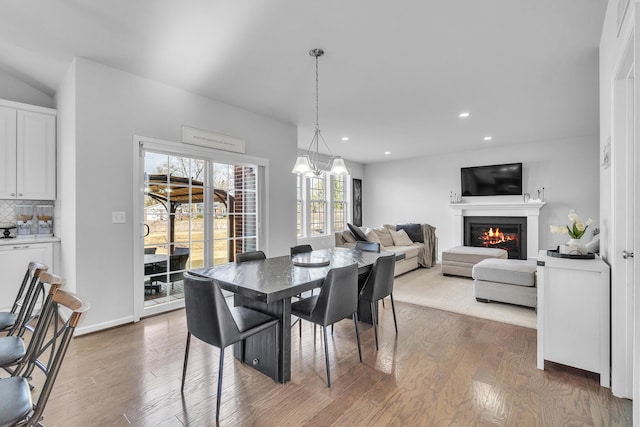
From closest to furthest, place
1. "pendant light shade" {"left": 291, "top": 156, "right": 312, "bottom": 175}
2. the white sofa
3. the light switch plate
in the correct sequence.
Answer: "pendant light shade" {"left": 291, "top": 156, "right": 312, "bottom": 175}
the light switch plate
the white sofa

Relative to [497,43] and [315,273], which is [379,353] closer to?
[315,273]

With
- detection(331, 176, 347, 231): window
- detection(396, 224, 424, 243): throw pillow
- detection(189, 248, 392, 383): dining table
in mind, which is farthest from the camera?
detection(331, 176, 347, 231): window

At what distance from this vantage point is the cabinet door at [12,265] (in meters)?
3.19

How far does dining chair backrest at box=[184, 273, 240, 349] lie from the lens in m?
1.79

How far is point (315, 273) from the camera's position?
2.35 m

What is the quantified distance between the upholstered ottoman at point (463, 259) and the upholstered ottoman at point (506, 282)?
3.50 feet

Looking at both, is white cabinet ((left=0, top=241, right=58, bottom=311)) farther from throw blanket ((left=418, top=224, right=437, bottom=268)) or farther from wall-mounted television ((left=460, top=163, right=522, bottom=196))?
wall-mounted television ((left=460, top=163, right=522, bottom=196))

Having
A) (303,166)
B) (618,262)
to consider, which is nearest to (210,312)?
(303,166)

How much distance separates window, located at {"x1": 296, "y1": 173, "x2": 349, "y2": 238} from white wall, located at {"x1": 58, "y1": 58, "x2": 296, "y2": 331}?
3.71 meters

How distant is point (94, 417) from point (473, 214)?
735 centimetres

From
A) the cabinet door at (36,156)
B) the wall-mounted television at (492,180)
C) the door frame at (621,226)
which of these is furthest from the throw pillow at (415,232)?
the cabinet door at (36,156)

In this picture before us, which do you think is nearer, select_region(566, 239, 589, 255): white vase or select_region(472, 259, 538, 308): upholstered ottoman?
select_region(566, 239, 589, 255): white vase

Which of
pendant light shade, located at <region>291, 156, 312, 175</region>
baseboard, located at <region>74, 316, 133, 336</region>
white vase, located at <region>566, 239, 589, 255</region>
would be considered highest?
pendant light shade, located at <region>291, 156, 312, 175</region>

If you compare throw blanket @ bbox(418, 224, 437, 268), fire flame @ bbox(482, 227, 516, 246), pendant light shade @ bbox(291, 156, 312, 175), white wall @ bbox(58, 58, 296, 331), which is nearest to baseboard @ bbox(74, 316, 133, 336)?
white wall @ bbox(58, 58, 296, 331)
